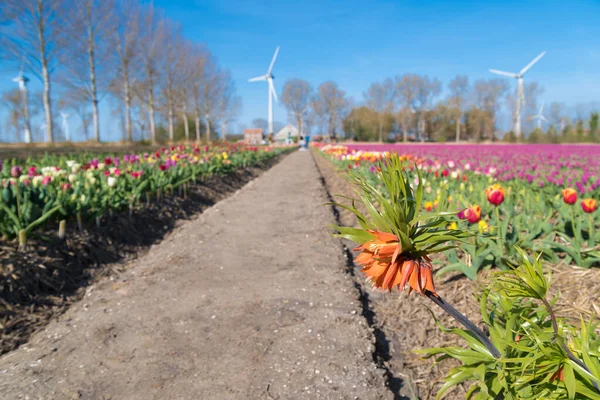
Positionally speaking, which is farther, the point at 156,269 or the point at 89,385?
the point at 156,269

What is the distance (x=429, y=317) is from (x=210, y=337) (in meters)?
1.36

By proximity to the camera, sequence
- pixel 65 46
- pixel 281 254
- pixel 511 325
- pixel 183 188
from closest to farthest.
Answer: pixel 511 325, pixel 281 254, pixel 183 188, pixel 65 46

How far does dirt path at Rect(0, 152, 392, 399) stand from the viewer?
178 centimetres

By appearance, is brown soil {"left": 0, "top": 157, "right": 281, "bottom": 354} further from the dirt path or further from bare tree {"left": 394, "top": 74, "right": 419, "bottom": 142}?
bare tree {"left": 394, "top": 74, "right": 419, "bottom": 142}

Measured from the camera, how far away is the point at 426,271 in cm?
73

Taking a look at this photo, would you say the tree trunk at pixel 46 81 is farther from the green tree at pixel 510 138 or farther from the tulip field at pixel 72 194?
the green tree at pixel 510 138

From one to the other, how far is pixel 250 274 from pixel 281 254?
60 cm

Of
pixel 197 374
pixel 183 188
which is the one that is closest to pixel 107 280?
pixel 197 374

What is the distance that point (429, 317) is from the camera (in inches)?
97.4

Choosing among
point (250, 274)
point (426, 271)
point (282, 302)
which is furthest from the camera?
point (250, 274)

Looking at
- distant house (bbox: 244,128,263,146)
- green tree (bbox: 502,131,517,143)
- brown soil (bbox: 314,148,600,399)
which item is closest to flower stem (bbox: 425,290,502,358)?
brown soil (bbox: 314,148,600,399)

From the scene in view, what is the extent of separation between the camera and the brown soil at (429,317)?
6.15ft

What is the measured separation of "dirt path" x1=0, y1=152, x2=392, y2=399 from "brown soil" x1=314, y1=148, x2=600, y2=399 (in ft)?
0.69

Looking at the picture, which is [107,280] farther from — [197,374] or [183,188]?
[183,188]
